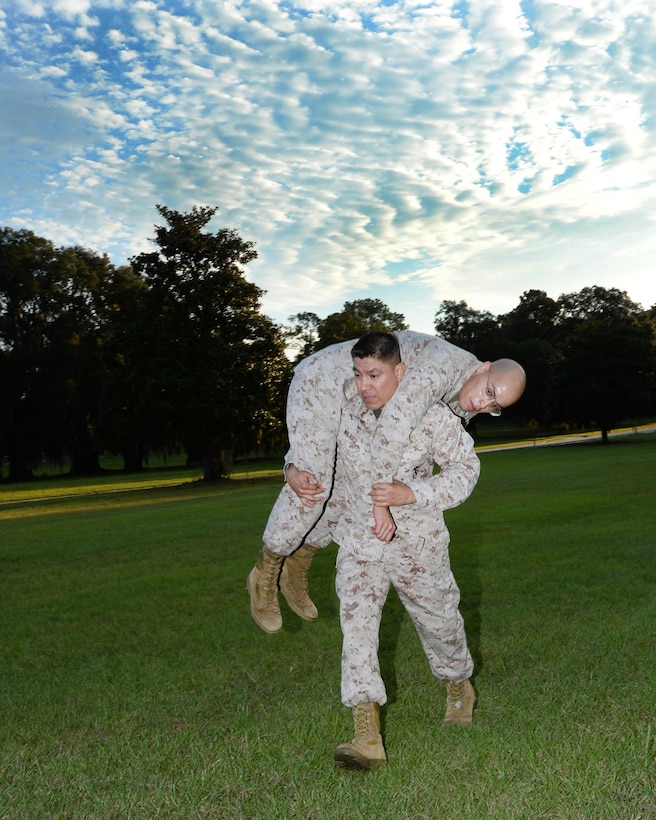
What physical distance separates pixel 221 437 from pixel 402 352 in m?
29.8

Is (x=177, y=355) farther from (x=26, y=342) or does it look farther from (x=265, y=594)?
(x=265, y=594)

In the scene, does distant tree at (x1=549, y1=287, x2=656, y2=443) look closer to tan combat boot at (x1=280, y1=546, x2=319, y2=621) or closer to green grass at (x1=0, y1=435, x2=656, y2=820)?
green grass at (x1=0, y1=435, x2=656, y2=820)

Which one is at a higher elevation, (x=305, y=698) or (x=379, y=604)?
(x=379, y=604)

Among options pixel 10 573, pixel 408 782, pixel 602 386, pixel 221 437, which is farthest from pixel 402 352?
pixel 602 386

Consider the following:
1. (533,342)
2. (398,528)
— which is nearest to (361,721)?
(398,528)

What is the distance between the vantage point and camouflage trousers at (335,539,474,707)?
408 cm

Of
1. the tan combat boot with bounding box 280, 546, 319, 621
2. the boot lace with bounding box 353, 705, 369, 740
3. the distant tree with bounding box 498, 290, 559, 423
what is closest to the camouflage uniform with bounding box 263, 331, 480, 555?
the tan combat boot with bounding box 280, 546, 319, 621

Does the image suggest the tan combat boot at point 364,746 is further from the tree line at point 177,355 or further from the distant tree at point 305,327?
the distant tree at point 305,327

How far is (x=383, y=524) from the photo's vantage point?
4016 millimetres

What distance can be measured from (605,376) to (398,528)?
51.3 metres

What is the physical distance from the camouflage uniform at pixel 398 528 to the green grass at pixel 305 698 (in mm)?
595

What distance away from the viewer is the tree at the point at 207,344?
3222 cm

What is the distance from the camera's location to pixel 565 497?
19406 mm

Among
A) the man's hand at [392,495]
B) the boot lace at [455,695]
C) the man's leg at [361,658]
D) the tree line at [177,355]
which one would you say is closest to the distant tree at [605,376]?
the tree line at [177,355]
